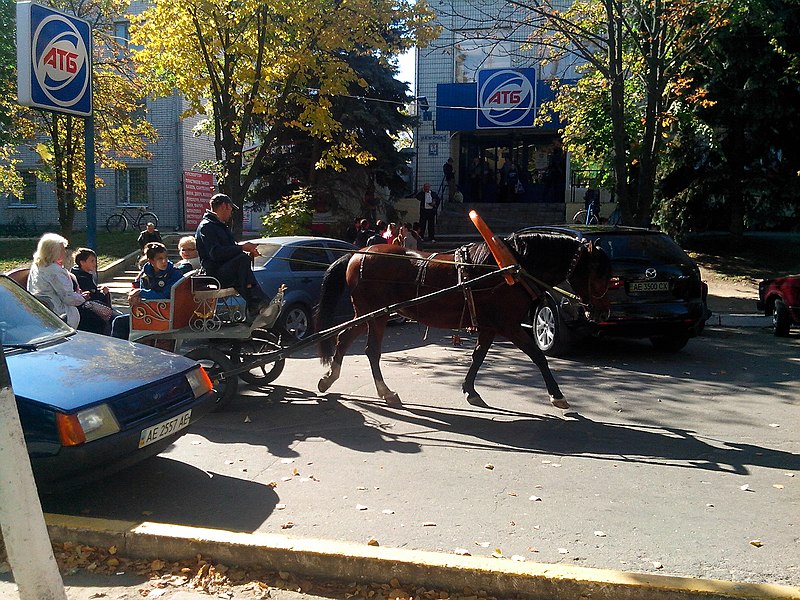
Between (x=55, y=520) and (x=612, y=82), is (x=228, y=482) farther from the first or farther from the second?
(x=612, y=82)

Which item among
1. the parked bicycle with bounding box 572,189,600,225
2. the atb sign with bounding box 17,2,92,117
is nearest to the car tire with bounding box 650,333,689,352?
the atb sign with bounding box 17,2,92,117

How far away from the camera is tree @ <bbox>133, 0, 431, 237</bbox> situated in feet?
45.3

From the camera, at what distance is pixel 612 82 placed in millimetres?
14859

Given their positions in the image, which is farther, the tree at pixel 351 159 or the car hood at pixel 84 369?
the tree at pixel 351 159

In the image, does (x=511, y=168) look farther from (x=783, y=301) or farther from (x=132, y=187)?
(x=783, y=301)

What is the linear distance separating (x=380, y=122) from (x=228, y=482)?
18.1 m

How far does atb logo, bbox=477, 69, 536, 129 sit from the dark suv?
15.2 meters

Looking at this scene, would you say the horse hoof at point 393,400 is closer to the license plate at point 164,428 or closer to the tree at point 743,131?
the license plate at point 164,428

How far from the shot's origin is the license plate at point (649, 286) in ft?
32.2

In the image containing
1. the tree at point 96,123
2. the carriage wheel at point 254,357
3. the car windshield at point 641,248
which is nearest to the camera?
the carriage wheel at point 254,357

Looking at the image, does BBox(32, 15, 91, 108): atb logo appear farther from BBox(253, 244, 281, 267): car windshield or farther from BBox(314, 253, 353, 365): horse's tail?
BBox(314, 253, 353, 365): horse's tail

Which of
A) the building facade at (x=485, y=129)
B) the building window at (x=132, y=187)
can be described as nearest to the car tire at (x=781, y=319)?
the building facade at (x=485, y=129)

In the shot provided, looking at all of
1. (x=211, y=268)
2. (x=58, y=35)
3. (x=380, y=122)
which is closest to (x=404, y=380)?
(x=211, y=268)

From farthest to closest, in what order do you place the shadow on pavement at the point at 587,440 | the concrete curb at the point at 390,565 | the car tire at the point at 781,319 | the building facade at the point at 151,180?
the building facade at the point at 151,180 < the car tire at the point at 781,319 < the shadow on pavement at the point at 587,440 < the concrete curb at the point at 390,565
